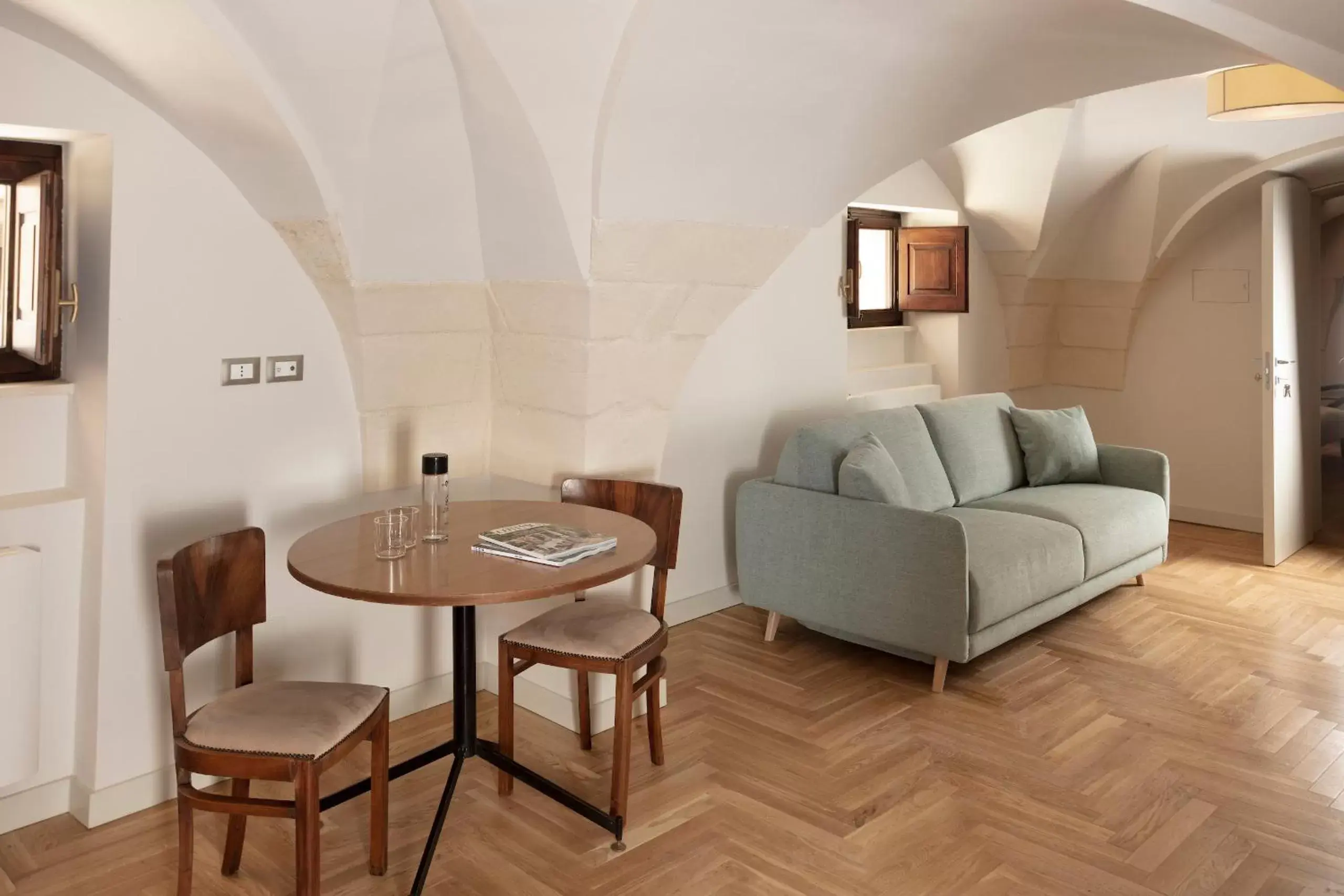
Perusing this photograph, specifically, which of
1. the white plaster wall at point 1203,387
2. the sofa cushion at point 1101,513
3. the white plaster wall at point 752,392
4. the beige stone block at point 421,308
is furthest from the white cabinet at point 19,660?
the white plaster wall at point 1203,387

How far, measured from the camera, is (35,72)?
2650 mm

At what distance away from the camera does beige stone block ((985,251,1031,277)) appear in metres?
6.33

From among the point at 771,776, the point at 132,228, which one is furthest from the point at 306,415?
the point at 771,776

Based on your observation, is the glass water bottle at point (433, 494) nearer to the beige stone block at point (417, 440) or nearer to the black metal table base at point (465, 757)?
the black metal table base at point (465, 757)

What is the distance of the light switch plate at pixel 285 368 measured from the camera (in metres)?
3.20

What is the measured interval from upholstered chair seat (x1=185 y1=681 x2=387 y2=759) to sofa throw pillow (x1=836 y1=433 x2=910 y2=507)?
6.98 feet

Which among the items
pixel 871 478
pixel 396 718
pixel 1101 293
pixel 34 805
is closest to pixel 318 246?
pixel 396 718

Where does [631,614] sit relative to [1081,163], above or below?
below

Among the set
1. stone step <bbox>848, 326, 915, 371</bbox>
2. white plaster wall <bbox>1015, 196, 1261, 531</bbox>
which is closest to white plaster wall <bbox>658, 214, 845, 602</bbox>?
stone step <bbox>848, 326, 915, 371</bbox>

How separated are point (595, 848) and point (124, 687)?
141 centimetres

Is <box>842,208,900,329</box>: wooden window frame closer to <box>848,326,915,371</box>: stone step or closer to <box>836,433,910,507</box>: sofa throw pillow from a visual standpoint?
<box>848,326,915,371</box>: stone step

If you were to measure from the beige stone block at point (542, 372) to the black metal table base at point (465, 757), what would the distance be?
0.91 metres

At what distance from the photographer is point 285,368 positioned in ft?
10.6

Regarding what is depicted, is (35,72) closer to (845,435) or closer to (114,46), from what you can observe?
(114,46)
